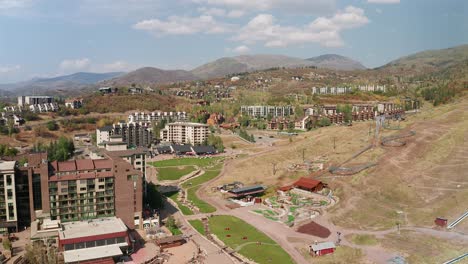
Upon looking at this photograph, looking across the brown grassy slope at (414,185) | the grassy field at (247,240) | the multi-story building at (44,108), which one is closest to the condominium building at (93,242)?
the grassy field at (247,240)

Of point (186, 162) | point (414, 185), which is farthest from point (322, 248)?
point (186, 162)

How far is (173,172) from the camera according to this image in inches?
2990

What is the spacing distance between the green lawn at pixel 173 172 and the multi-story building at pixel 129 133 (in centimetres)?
2114

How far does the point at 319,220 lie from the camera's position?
47844 mm

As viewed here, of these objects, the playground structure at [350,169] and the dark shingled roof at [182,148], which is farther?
the dark shingled roof at [182,148]

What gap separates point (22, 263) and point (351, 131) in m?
73.6

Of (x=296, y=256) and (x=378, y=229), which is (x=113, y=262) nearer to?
(x=296, y=256)

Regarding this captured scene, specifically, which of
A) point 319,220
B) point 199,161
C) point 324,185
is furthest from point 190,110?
point 319,220

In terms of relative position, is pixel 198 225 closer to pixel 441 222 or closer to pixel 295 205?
pixel 295 205

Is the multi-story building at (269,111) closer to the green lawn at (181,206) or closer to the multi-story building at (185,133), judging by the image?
the multi-story building at (185,133)

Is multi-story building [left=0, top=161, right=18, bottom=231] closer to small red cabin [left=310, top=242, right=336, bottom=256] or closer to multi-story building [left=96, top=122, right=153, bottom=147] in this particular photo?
small red cabin [left=310, top=242, right=336, bottom=256]

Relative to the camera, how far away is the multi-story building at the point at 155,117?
12518cm

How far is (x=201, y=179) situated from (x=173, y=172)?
791 centimetres

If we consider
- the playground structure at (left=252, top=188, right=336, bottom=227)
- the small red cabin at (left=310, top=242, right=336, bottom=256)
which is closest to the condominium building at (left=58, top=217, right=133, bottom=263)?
the small red cabin at (left=310, top=242, right=336, bottom=256)
